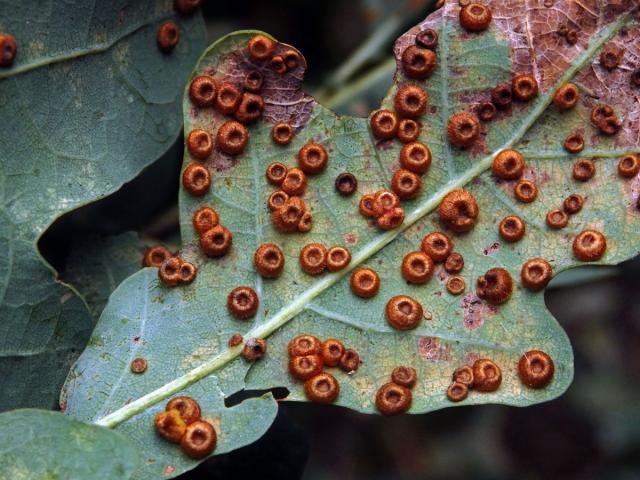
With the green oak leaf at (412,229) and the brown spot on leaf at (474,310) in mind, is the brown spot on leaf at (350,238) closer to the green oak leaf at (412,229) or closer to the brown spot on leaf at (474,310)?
the green oak leaf at (412,229)

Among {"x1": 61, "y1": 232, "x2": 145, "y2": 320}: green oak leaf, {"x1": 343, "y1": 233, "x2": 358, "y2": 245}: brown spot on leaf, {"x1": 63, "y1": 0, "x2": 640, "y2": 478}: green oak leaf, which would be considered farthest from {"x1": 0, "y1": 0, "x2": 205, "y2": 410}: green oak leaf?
{"x1": 343, "y1": 233, "x2": 358, "y2": 245}: brown spot on leaf

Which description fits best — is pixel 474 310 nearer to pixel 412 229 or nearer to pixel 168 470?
pixel 412 229

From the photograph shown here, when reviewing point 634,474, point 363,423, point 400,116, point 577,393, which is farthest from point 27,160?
point 634,474

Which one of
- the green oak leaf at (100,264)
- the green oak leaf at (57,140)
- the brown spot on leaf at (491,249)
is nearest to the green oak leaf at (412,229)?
the brown spot on leaf at (491,249)

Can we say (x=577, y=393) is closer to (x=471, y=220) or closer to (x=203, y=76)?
(x=471, y=220)

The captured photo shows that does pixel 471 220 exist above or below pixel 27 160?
below
